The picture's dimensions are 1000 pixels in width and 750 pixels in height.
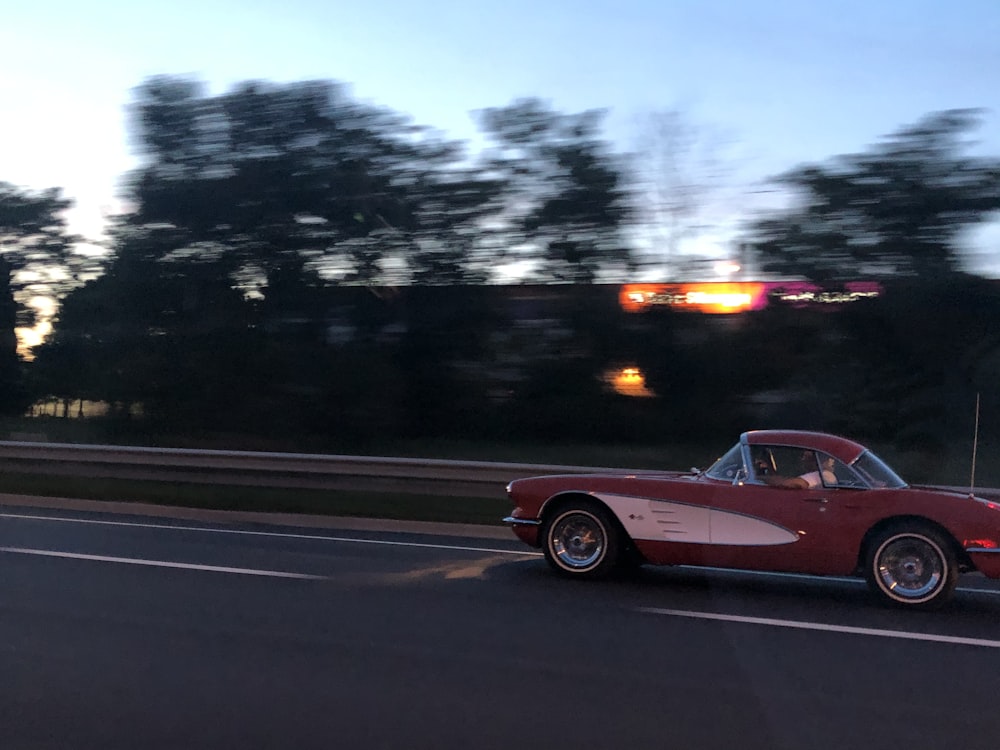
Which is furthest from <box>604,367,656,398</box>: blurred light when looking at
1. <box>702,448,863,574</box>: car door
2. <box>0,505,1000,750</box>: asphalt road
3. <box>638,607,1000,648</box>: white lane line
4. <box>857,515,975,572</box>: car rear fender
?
<box>638,607,1000,648</box>: white lane line

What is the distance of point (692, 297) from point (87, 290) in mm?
17255

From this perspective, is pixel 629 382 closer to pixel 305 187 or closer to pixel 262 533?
pixel 305 187

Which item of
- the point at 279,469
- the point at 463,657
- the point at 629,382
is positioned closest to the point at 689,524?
the point at 463,657

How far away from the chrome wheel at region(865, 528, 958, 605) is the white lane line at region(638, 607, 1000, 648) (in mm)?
873

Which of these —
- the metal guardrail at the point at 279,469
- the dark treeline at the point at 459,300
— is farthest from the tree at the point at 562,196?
the metal guardrail at the point at 279,469

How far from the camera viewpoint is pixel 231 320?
27062 millimetres

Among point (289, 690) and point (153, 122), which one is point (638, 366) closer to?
point (153, 122)

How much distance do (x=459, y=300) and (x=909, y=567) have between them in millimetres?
18575

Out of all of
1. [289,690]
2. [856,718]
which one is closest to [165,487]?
[289,690]

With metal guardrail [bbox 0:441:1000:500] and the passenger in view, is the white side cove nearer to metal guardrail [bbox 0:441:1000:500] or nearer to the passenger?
the passenger

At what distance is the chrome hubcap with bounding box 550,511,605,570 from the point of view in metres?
8.75

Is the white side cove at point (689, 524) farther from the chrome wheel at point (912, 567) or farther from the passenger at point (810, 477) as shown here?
the chrome wheel at point (912, 567)

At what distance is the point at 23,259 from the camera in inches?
1275

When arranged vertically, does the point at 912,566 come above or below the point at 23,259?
below
